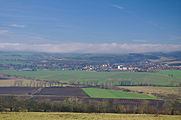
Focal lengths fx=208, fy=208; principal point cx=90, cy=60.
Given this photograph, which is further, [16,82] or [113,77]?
[113,77]

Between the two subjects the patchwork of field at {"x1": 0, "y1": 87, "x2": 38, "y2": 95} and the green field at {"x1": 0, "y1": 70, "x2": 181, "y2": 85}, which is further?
the green field at {"x1": 0, "y1": 70, "x2": 181, "y2": 85}

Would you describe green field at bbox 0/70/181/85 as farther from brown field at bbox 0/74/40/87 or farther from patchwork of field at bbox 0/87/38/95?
patchwork of field at bbox 0/87/38/95

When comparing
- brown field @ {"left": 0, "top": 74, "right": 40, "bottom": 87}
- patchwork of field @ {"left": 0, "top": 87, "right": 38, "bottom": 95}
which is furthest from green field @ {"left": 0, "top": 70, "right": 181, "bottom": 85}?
patchwork of field @ {"left": 0, "top": 87, "right": 38, "bottom": 95}

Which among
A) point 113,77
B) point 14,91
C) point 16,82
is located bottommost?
point 14,91

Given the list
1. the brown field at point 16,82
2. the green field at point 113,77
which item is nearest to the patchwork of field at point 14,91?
the brown field at point 16,82

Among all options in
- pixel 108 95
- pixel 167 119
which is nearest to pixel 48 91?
pixel 108 95

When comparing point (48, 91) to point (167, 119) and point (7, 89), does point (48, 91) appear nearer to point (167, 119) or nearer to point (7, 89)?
point (7, 89)

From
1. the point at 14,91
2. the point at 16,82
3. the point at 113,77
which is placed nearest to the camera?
the point at 14,91

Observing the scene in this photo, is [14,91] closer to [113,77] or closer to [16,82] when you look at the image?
[16,82]

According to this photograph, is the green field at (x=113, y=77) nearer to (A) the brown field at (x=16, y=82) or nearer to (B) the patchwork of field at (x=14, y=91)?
(A) the brown field at (x=16, y=82)

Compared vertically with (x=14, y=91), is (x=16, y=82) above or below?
above

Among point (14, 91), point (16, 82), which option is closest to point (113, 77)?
point (16, 82)
